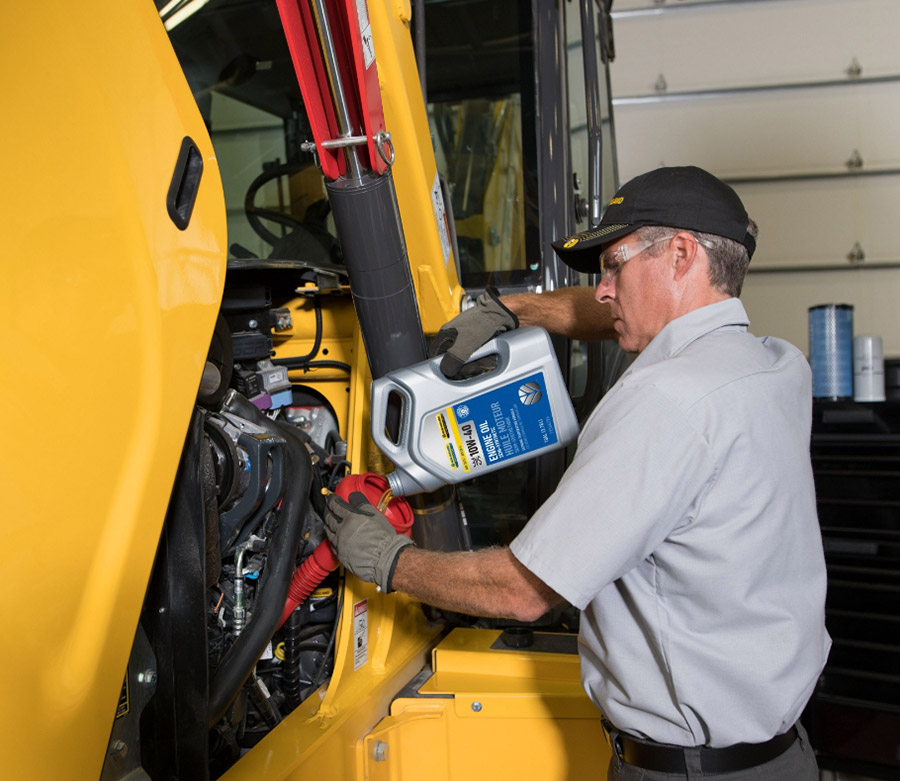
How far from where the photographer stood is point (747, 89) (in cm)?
734

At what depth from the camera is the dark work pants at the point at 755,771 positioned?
142 cm

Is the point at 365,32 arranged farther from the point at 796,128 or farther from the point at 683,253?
the point at 796,128

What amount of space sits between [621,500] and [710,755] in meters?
0.51

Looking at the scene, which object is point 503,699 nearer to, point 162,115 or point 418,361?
point 418,361

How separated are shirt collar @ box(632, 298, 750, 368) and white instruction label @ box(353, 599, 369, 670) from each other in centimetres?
95

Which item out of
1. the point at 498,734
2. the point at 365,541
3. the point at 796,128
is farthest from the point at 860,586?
the point at 796,128

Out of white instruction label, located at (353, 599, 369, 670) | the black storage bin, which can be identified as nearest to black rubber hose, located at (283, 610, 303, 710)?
white instruction label, located at (353, 599, 369, 670)

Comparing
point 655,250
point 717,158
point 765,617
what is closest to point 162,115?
point 655,250

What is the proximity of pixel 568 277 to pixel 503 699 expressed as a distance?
122 cm

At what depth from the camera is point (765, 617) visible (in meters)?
1.37

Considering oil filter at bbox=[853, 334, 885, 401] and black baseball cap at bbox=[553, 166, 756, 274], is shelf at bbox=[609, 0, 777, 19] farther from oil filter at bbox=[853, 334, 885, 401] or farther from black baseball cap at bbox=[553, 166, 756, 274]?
black baseball cap at bbox=[553, 166, 756, 274]

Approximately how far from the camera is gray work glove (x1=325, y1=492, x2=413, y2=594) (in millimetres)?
1567

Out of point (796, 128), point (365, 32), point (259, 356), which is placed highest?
point (365, 32)

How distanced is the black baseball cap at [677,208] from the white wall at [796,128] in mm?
6246
